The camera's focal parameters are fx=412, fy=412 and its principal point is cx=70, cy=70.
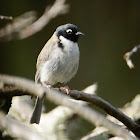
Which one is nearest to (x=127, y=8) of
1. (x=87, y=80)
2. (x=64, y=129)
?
(x=87, y=80)

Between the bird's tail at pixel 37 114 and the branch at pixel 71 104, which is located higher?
the bird's tail at pixel 37 114

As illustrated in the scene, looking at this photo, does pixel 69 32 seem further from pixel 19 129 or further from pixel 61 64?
pixel 19 129

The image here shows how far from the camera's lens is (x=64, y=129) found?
4059 mm

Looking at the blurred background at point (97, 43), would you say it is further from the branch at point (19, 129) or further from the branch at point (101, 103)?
the branch at point (19, 129)

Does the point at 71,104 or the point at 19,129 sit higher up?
the point at 71,104

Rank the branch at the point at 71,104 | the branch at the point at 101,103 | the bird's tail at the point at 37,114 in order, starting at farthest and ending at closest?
the bird's tail at the point at 37,114 < the branch at the point at 101,103 < the branch at the point at 71,104

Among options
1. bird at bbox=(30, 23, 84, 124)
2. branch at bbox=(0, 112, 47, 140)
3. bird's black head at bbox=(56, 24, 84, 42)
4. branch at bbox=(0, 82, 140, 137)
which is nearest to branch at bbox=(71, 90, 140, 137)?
branch at bbox=(0, 82, 140, 137)

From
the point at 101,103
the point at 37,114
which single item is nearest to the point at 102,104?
the point at 101,103

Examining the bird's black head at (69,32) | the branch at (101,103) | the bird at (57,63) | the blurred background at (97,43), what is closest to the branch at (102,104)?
the branch at (101,103)

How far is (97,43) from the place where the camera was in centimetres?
493

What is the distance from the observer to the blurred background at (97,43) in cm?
482

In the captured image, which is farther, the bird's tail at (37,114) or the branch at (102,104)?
the bird's tail at (37,114)

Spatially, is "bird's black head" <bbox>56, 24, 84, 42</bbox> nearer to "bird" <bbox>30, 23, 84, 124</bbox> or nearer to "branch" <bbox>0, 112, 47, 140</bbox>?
"bird" <bbox>30, 23, 84, 124</bbox>

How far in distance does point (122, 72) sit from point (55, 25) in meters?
0.98
